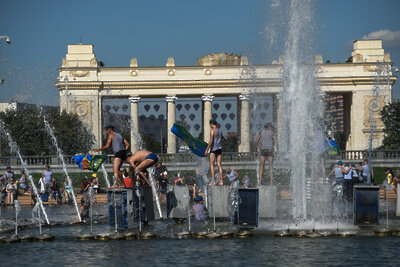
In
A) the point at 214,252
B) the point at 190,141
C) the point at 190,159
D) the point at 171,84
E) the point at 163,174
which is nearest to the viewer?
the point at 214,252

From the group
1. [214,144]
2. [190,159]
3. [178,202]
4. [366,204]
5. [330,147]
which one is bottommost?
[190,159]

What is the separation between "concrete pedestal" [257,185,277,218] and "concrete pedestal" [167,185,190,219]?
Answer: 67.1 inches

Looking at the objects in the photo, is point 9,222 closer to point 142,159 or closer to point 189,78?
point 142,159

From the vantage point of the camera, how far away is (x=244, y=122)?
75.5 m

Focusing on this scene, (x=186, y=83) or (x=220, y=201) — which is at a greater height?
(x=186, y=83)

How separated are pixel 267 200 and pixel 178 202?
81.5 inches

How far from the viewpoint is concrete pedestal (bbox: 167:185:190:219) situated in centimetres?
1927

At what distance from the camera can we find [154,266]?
1216 centimetres

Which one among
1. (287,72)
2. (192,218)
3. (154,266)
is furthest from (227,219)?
(154,266)

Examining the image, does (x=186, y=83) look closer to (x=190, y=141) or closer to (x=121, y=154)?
(x=190, y=141)

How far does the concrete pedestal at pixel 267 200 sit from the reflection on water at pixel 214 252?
3392 mm

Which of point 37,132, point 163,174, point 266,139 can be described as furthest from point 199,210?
point 37,132

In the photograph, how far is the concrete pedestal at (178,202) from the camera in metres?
19.3

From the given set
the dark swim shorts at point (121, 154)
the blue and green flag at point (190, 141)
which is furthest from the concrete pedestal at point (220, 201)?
the dark swim shorts at point (121, 154)
